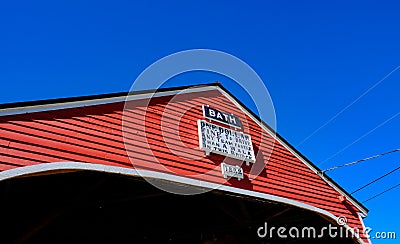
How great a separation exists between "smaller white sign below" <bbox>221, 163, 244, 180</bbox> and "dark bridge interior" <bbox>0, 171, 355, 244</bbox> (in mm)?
431

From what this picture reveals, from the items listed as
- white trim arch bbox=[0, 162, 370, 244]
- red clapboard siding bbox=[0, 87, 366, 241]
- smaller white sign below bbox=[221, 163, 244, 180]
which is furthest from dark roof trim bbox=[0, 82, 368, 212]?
smaller white sign below bbox=[221, 163, 244, 180]

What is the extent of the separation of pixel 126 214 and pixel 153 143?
2.98 m

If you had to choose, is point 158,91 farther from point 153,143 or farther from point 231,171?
point 231,171

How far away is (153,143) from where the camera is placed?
6633 mm

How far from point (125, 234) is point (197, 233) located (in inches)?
69.9

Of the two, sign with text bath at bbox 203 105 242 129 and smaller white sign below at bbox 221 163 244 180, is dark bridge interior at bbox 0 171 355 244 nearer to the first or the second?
smaller white sign below at bbox 221 163 244 180

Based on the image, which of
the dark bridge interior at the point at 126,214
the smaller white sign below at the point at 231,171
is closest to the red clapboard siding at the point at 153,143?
the smaller white sign below at the point at 231,171

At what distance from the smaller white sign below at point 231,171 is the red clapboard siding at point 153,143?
0.46 feet

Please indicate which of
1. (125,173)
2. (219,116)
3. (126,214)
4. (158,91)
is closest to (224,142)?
(219,116)

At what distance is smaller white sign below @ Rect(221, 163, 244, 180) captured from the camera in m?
7.32

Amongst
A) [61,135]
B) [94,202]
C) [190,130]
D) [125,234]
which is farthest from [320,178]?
[61,135]

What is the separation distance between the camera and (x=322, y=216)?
7.82m

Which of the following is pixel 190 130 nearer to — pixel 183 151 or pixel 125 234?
pixel 183 151

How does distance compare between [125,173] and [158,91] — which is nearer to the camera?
[125,173]
